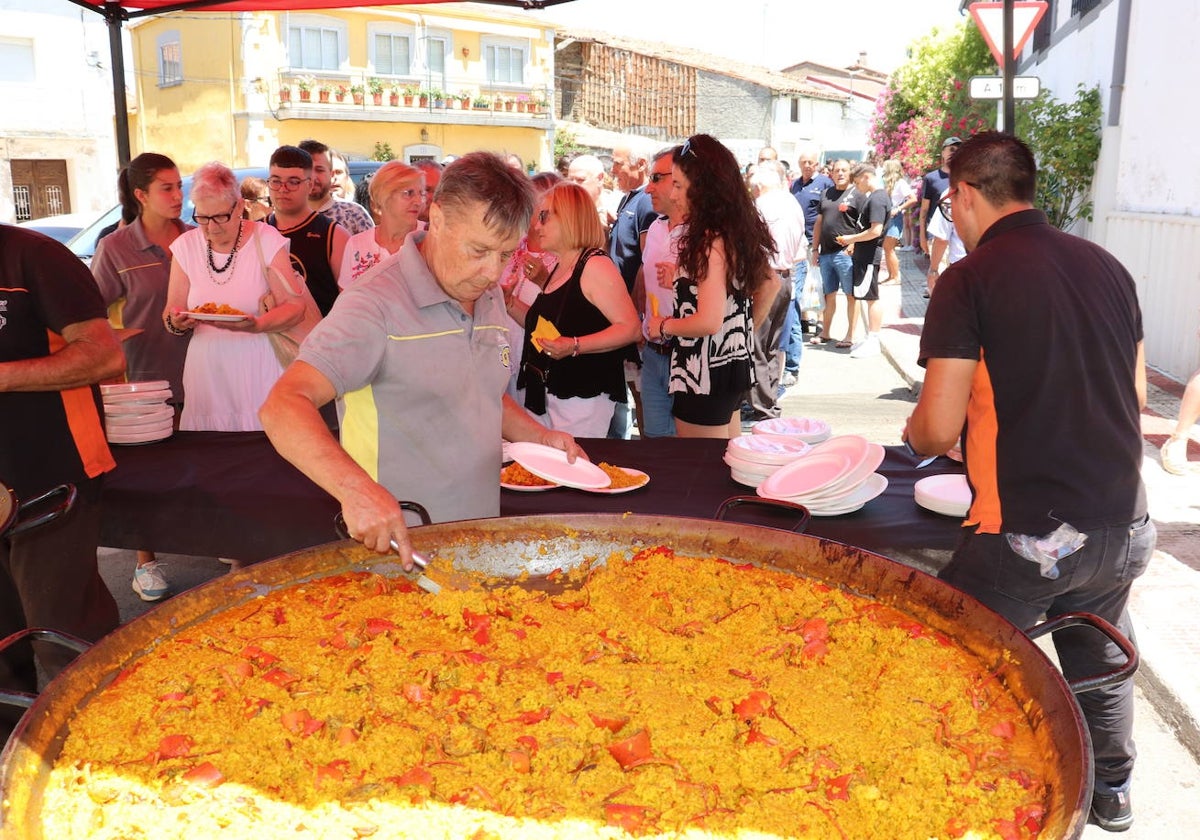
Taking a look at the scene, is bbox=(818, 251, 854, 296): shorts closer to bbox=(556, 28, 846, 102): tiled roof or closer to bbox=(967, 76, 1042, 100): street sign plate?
bbox=(967, 76, 1042, 100): street sign plate

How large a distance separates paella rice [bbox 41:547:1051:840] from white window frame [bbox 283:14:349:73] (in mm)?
30716

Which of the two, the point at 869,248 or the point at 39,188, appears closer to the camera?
the point at 869,248

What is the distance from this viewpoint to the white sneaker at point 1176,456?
5.68 meters

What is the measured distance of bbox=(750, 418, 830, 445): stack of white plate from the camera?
357 centimetres

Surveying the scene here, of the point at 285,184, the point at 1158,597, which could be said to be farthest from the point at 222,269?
the point at 1158,597

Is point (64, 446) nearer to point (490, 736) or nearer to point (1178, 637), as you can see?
point (490, 736)

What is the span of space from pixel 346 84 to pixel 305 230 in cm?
2759

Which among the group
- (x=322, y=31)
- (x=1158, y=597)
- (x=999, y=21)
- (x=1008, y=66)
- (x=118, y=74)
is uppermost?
(x=322, y=31)

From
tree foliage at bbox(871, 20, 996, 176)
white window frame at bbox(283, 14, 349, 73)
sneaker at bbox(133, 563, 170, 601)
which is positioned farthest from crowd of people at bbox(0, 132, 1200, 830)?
white window frame at bbox(283, 14, 349, 73)

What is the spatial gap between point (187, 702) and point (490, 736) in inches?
19.2

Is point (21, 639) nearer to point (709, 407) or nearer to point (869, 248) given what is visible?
point (709, 407)

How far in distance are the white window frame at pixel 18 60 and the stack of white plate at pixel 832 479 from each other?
2803 centimetres

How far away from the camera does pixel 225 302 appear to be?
4.66m

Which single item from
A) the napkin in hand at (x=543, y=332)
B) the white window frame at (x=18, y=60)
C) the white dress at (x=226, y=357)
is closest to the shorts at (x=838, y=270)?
the napkin in hand at (x=543, y=332)
